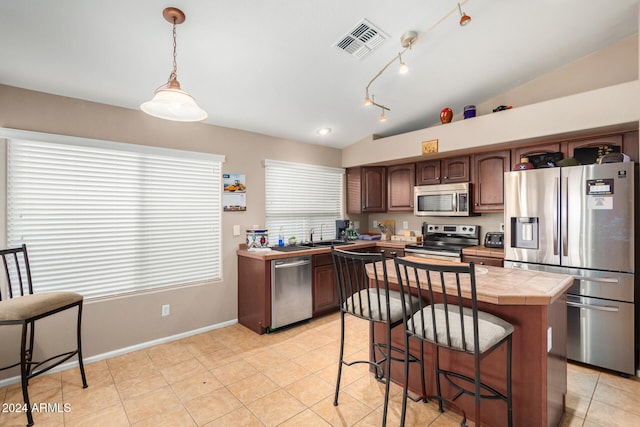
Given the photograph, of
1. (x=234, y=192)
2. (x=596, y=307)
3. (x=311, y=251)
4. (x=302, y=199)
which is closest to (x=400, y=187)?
(x=302, y=199)

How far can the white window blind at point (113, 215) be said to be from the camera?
2578mm

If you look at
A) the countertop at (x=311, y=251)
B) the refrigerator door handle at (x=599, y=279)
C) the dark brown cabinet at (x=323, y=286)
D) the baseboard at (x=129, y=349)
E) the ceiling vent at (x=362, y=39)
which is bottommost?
the baseboard at (x=129, y=349)

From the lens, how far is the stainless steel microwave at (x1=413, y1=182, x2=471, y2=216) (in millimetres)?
3869

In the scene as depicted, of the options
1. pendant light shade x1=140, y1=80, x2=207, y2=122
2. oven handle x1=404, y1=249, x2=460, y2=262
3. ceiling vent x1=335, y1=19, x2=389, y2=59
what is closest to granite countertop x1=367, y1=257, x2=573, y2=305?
oven handle x1=404, y1=249, x2=460, y2=262

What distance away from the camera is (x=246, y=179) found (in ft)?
12.7

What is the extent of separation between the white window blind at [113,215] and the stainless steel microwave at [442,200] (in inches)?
107

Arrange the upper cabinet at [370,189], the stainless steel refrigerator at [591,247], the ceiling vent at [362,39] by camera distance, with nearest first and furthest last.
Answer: the ceiling vent at [362,39] < the stainless steel refrigerator at [591,247] < the upper cabinet at [370,189]

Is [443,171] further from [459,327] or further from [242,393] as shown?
[242,393]

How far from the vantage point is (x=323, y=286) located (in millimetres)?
3928

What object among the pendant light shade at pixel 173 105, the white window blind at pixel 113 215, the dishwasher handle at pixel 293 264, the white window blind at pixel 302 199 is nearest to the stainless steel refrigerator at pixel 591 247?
the dishwasher handle at pixel 293 264

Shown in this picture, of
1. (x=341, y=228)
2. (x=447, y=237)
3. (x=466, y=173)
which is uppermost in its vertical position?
(x=466, y=173)

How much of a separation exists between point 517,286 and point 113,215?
11.1 feet

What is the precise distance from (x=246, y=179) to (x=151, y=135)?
1.15 meters

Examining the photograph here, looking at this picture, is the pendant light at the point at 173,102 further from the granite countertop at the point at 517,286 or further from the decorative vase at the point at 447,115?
the decorative vase at the point at 447,115
